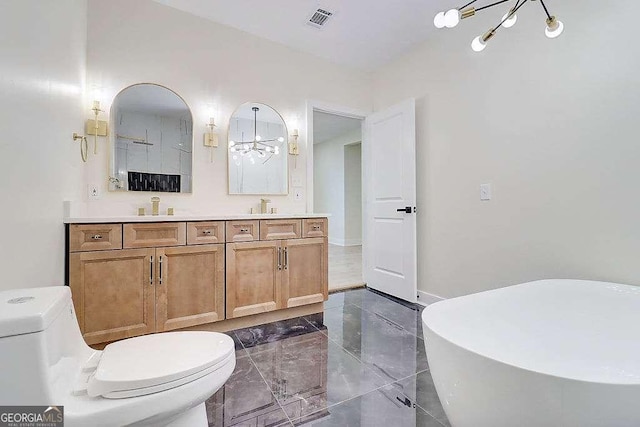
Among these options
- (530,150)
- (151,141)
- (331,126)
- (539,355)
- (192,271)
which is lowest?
(539,355)

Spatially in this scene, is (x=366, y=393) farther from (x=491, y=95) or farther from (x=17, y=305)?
A: (x=491, y=95)

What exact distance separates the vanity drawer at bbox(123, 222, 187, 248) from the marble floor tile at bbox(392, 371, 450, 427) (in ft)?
5.41

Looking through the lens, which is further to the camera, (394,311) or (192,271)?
(394,311)

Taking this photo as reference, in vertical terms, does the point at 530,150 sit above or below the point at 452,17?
below

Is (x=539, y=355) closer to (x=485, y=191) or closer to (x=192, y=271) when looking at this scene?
(x=485, y=191)

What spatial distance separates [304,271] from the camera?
2.46 metres

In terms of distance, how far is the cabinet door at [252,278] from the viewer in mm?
2123

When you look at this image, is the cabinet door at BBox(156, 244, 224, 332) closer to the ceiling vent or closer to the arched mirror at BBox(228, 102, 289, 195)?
the arched mirror at BBox(228, 102, 289, 195)

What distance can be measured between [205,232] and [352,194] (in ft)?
17.1

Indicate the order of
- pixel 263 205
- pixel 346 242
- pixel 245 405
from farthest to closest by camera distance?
pixel 346 242, pixel 263 205, pixel 245 405

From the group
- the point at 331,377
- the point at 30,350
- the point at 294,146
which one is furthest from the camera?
the point at 294,146

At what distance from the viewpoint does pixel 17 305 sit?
26.5 inches

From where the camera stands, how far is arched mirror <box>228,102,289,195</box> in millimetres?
2670

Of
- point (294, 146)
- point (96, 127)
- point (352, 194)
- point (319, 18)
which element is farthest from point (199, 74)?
point (352, 194)
